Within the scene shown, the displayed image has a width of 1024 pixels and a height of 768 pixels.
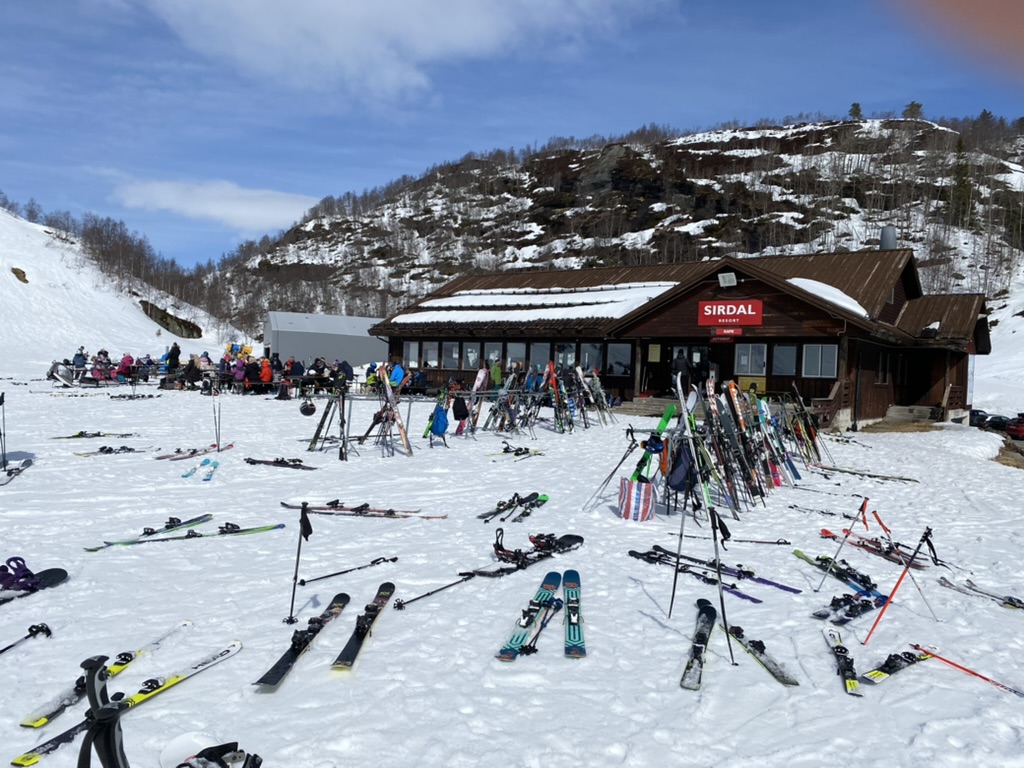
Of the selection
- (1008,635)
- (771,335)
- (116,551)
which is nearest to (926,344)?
(771,335)

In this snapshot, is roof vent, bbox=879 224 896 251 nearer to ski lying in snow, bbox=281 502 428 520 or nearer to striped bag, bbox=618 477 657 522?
striped bag, bbox=618 477 657 522

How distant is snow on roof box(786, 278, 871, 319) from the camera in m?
20.7

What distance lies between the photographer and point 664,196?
107750mm

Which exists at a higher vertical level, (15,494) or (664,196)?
(664,196)

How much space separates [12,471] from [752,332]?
64.1 feet

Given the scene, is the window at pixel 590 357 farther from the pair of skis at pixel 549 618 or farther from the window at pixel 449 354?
the pair of skis at pixel 549 618

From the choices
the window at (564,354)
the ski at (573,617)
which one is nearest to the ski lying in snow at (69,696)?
the ski at (573,617)

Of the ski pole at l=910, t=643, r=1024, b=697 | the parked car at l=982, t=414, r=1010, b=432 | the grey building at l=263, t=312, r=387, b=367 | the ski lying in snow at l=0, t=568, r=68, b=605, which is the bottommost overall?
the ski pole at l=910, t=643, r=1024, b=697

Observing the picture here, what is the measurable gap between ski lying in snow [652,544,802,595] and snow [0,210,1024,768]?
0.15 m

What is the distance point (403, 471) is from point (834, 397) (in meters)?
13.7

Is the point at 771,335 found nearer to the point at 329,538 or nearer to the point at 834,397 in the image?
the point at 834,397

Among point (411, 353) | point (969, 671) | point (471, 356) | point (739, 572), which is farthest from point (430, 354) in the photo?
point (969, 671)

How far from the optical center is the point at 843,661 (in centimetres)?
468

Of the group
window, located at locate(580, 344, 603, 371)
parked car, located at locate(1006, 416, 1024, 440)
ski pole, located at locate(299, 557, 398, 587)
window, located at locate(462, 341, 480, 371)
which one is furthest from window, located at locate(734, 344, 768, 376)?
ski pole, located at locate(299, 557, 398, 587)
